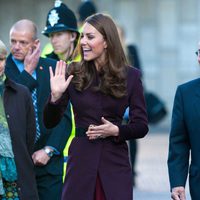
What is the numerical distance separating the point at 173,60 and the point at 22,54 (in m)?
12.5

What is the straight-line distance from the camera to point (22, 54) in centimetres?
791

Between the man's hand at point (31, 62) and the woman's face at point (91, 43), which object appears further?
the man's hand at point (31, 62)

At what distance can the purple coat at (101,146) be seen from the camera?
6.55 m

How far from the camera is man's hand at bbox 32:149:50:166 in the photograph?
7.72m

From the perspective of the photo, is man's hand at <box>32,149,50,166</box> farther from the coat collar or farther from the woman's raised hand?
the woman's raised hand

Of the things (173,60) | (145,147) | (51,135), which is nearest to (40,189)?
(51,135)

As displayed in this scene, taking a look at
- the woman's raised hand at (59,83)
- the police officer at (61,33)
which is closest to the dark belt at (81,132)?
the woman's raised hand at (59,83)

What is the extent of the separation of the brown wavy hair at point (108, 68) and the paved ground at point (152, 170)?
4777 mm

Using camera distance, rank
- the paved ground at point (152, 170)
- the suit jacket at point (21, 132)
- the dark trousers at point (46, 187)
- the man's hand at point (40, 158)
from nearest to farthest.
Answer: the suit jacket at point (21, 132) → the man's hand at point (40, 158) → the dark trousers at point (46, 187) → the paved ground at point (152, 170)

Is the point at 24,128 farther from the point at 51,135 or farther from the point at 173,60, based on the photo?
the point at 173,60

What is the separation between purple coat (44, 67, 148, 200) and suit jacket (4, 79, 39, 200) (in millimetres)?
312

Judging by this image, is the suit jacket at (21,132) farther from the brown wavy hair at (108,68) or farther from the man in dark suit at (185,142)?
the man in dark suit at (185,142)

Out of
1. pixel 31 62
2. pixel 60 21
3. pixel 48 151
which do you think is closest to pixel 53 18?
pixel 60 21

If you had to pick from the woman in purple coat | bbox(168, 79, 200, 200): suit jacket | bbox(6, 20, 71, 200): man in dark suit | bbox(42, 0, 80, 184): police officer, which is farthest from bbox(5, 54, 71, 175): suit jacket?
bbox(168, 79, 200, 200): suit jacket
